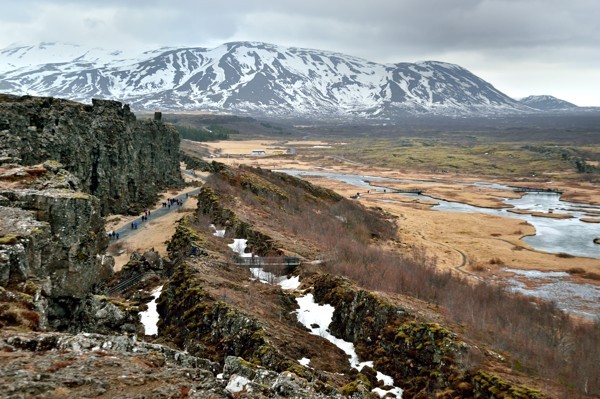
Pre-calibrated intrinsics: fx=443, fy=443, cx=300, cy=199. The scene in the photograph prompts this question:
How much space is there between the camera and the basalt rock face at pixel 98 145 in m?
46.9

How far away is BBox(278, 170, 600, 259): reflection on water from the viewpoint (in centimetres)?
7406

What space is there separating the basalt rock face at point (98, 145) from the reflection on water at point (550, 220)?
65.9 metres

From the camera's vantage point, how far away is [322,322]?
30.4m

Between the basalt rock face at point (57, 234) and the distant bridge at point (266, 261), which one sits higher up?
the basalt rock face at point (57, 234)

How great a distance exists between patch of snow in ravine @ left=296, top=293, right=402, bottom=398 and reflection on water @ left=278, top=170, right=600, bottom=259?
55.2 m

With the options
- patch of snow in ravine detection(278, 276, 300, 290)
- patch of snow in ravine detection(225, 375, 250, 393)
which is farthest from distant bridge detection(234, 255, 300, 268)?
patch of snow in ravine detection(225, 375, 250, 393)

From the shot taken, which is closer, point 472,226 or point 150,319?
point 150,319

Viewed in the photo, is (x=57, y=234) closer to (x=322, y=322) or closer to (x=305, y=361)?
(x=305, y=361)

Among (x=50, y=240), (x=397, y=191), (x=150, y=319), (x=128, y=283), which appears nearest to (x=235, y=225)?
(x=128, y=283)

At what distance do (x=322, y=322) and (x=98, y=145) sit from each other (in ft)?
158

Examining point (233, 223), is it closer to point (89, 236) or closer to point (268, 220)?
point (268, 220)

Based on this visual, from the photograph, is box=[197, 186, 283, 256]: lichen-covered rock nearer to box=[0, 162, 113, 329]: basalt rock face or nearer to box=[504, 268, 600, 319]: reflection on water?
box=[0, 162, 113, 329]: basalt rock face

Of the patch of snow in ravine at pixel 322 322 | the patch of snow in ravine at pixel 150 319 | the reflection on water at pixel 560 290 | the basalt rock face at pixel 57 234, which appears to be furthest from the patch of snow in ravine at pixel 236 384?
the reflection on water at pixel 560 290

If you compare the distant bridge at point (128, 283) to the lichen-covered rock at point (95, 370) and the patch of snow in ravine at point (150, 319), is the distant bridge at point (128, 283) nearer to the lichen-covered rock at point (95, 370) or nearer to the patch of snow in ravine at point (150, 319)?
the patch of snow in ravine at point (150, 319)
